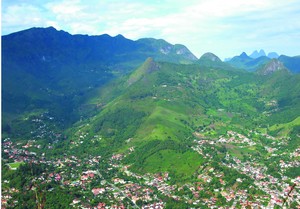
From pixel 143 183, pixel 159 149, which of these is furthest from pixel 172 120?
pixel 143 183

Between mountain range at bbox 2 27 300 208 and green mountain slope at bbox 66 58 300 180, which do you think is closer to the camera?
mountain range at bbox 2 27 300 208

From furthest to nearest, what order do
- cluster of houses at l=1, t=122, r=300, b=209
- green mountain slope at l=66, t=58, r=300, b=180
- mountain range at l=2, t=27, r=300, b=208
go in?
green mountain slope at l=66, t=58, r=300, b=180, mountain range at l=2, t=27, r=300, b=208, cluster of houses at l=1, t=122, r=300, b=209

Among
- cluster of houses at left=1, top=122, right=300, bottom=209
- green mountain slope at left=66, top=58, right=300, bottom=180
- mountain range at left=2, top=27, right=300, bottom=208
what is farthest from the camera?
green mountain slope at left=66, top=58, right=300, bottom=180

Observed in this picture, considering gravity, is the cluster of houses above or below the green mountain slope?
below

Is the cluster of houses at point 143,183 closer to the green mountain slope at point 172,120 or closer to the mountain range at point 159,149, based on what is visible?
the mountain range at point 159,149

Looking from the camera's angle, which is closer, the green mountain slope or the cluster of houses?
the cluster of houses

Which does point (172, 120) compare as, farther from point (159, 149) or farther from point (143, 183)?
point (143, 183)

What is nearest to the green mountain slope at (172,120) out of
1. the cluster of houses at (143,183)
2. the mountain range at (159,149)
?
the mountain range at (159,149)

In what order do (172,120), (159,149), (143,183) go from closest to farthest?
(143,183)
(159,149)
(172,120)

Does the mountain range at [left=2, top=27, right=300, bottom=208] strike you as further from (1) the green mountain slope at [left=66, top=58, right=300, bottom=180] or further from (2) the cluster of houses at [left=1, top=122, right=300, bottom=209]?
(1) the green mountain slope at [left=66, top=58, right=300, bottom=180]

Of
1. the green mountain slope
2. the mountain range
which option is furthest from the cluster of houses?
the green mountain slope

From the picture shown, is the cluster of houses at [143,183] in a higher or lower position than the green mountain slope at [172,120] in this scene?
lower

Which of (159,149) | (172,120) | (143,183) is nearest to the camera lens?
(143,183)
